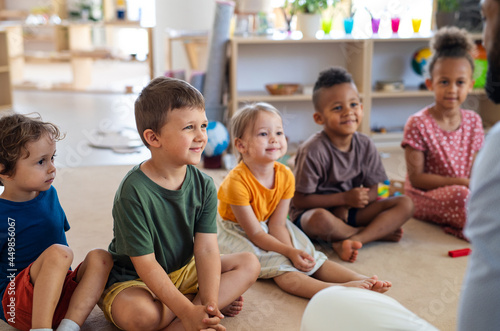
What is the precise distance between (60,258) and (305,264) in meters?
0.63

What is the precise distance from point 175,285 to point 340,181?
0.73m

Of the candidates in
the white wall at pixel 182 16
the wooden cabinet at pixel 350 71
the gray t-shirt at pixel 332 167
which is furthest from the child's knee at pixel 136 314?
the white wall at pixel 182 16

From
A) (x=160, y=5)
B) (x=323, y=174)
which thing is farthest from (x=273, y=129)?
(x=160, y=5)

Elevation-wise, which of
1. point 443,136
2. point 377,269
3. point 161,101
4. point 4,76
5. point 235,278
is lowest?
point 377,269

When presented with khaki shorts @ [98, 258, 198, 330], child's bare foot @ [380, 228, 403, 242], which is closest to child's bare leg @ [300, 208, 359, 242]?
child's bare foot @ [380, 228, 403, 242]

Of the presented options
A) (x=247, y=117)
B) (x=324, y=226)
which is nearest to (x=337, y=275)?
(x=324, y=226)

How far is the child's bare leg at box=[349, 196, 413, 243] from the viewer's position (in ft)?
6.05

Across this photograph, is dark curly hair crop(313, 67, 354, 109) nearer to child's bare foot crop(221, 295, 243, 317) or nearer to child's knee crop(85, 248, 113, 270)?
child's bare foot crop(221, 295, 243, 317)

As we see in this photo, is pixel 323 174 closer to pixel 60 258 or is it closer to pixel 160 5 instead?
pixel 60 258

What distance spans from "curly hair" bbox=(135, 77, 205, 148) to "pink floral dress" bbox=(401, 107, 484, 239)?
43.0 inches

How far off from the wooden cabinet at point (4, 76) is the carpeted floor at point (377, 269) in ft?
8.06

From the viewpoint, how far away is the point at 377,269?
168 cm

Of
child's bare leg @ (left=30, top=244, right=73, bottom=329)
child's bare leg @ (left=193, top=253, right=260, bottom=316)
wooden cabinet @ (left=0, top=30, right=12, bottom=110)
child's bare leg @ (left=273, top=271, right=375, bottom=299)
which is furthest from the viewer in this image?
wooden cabinet @ (left=0, top=30, right=12, bottom=110)

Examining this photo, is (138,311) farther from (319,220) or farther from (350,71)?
(350,71)
